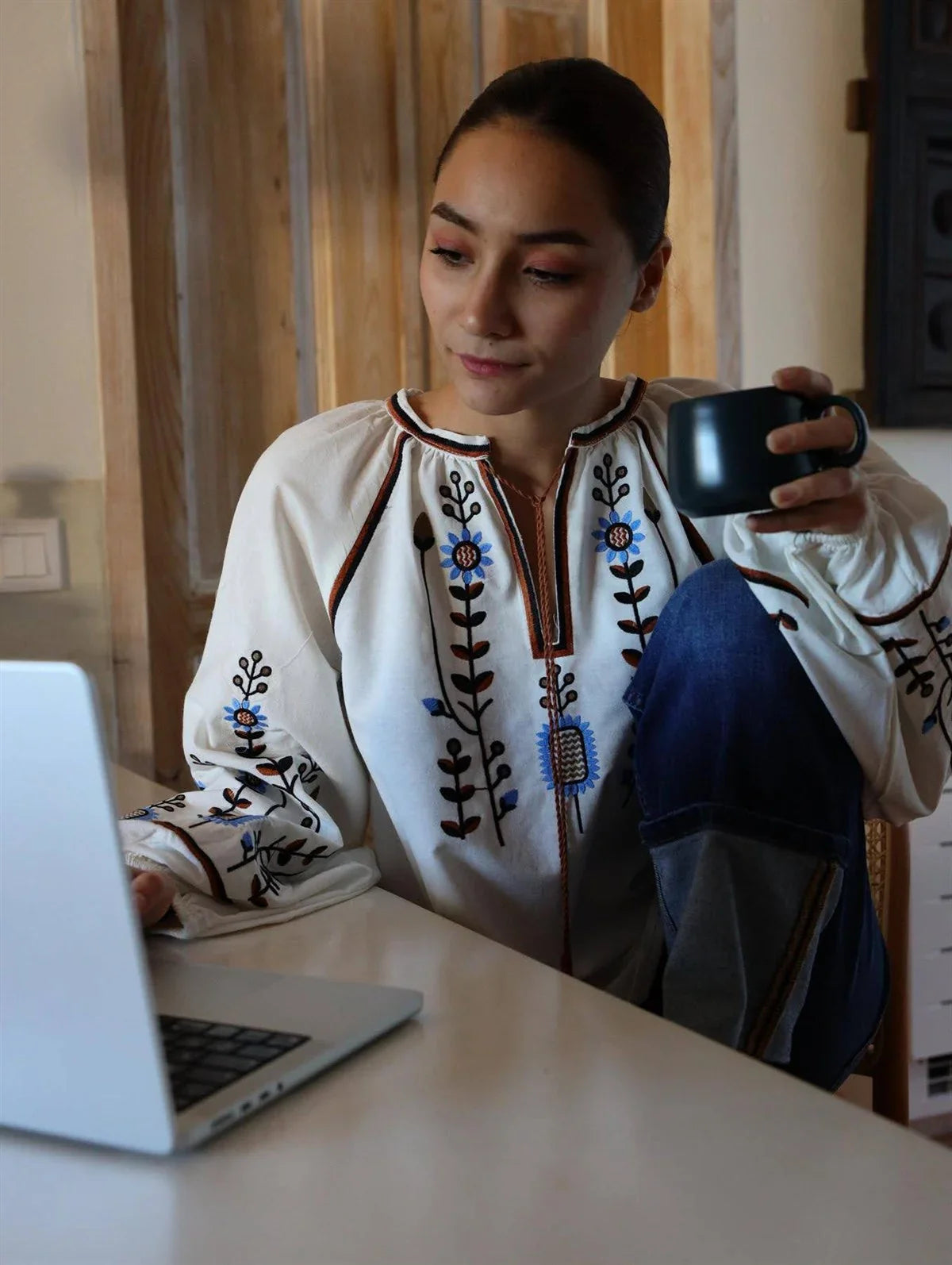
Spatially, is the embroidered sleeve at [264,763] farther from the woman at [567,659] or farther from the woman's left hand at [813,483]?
the woman's left hand at [813,483]

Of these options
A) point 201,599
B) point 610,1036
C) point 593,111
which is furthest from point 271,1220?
point 201,599

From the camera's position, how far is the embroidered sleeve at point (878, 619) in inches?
38.1

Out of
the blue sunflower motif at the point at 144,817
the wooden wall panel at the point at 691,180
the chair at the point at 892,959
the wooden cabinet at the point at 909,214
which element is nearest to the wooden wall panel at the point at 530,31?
the wooden wall panel at the point at 691,180

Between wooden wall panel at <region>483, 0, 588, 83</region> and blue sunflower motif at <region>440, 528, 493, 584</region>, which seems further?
wooden wall panel at <region>483, 0, 588, 83</region>

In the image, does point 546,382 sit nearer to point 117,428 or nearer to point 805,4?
point 117,428

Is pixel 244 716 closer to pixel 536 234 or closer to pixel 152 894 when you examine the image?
pixel 152 894

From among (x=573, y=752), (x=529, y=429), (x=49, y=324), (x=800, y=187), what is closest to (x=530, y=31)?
(x=800, y=187)

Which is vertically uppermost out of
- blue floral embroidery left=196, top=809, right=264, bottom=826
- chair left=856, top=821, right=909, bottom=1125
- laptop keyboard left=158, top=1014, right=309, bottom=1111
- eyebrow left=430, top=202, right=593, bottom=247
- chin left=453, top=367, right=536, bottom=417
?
eyebrow left=430, top=202, right=593, bottom=247

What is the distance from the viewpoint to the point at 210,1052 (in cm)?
58

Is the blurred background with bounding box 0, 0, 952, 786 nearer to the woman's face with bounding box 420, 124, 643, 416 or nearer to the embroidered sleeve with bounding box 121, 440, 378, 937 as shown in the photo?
the embroidered sleeve with bounding box 121, 440, 378, 937

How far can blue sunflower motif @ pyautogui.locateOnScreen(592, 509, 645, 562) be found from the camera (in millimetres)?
1167

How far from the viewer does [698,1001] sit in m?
0.90

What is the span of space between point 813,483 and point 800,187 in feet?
5.09

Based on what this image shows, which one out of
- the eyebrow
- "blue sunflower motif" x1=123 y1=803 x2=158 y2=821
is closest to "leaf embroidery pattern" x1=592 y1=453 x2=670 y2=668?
the eyebrow
